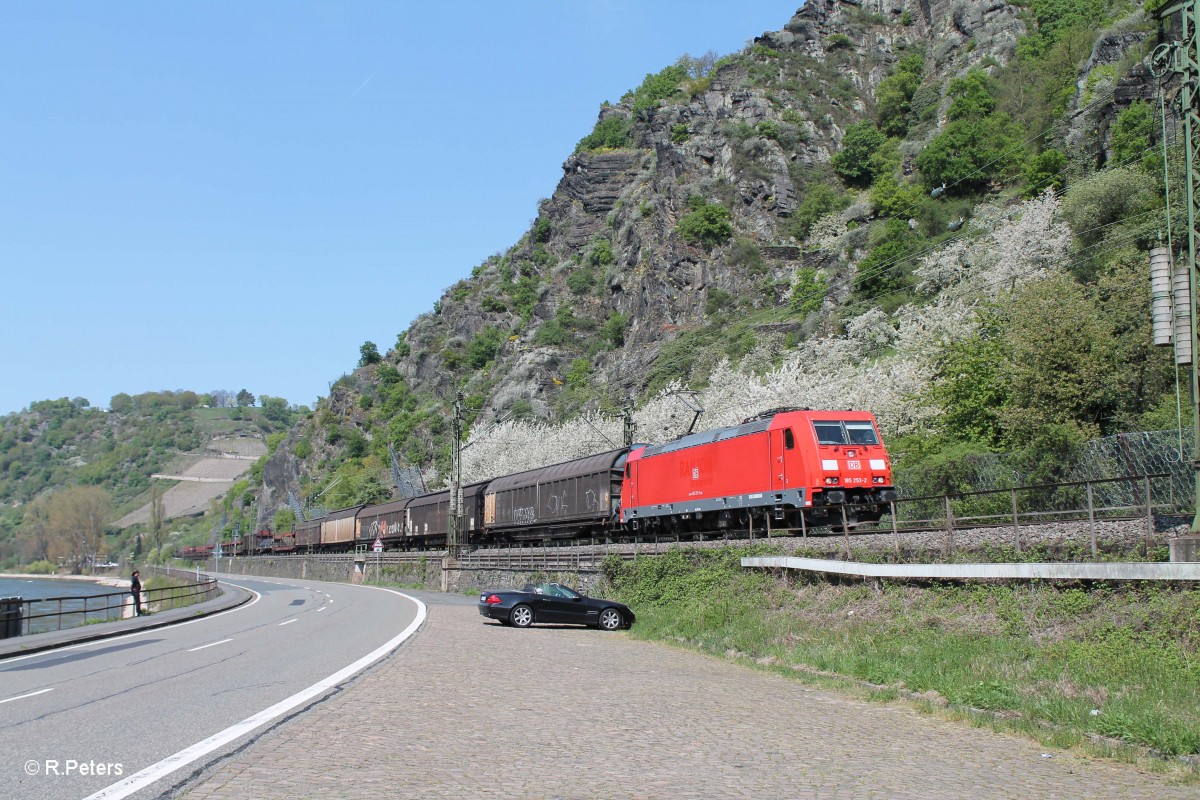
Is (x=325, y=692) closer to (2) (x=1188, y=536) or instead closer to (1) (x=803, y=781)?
(1) (x=803, y=781)

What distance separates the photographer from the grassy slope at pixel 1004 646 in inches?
397

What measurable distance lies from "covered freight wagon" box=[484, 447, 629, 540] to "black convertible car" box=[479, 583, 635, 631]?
13.7m

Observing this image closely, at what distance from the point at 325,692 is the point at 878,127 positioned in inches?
5314

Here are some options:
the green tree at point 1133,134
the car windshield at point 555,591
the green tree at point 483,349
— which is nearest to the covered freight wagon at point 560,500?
the car windshield at point 555,591

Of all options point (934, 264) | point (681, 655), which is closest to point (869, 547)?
point (681, 655)

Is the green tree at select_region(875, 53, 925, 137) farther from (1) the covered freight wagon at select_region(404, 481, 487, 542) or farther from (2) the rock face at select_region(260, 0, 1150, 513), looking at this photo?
(1) the covered freight wagon at select_region(404, 481, 487, 542)

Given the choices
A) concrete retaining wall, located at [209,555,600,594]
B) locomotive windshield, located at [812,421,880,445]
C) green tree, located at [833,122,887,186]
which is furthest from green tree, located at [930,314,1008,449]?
green tree, located at [833,122,887,186]

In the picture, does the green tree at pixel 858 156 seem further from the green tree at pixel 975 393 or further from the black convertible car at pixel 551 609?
the black convertible car at pixel 551 609

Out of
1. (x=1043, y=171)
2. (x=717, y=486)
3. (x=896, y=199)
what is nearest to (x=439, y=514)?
(x=717, y=486)

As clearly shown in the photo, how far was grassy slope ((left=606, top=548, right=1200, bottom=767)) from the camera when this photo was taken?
33.1ft

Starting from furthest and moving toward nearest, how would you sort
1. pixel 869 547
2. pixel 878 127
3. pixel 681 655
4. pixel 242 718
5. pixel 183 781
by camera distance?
pixel 878 127 → pixel 869 547 → pixel 681 655 → pixel 242 718 → pixel 183 781

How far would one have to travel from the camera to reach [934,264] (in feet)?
240

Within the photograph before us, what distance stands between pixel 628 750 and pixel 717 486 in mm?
22484

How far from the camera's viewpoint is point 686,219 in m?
114
